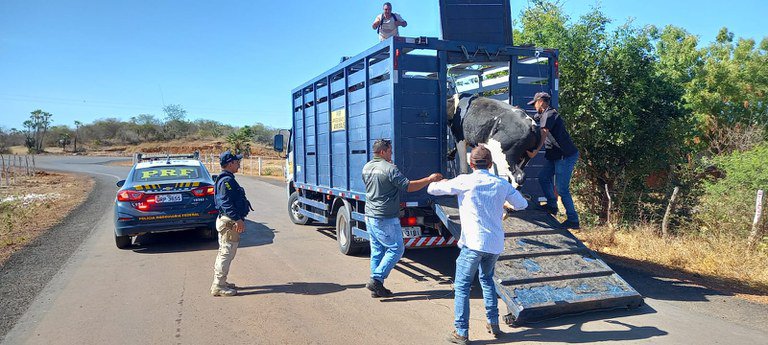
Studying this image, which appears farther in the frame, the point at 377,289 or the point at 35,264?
the point at 35,264

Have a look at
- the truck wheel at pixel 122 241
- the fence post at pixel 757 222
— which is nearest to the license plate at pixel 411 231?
the fence post at pixel 757 222

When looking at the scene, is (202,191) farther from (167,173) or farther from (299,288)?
(299,288)

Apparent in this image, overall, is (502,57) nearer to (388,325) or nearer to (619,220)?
(388,325)

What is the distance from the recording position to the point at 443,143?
263 inches

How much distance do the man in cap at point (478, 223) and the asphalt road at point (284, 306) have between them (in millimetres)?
462

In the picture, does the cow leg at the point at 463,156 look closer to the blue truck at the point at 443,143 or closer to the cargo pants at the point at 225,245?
the blue truck at the point at 443,143

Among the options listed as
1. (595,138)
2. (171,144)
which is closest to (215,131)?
(171,144)

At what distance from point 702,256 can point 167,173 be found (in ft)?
30.2

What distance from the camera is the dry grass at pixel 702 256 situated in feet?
21.5

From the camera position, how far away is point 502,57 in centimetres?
705

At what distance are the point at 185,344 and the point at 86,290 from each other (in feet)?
8.94

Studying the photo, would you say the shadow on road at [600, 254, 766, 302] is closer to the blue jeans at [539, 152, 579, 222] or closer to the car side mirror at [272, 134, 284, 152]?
the blue jeans at [539, 152, 579, 222]

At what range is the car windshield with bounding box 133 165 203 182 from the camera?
9.31 metres

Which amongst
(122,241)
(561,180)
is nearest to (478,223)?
(561,180)
